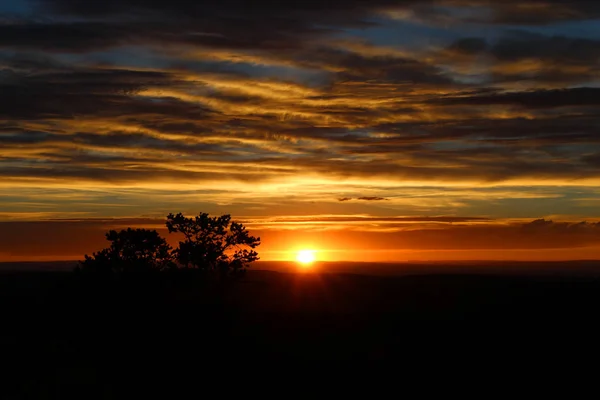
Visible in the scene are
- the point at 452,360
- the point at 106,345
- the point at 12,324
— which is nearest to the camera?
the point at 452,360

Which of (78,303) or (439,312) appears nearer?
(78,303)

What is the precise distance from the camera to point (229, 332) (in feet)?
161

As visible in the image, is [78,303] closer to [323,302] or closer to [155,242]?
[155,242]

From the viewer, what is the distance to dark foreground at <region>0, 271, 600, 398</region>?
124ft

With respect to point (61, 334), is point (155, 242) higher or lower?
higher

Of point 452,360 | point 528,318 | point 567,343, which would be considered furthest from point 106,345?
point 528,318

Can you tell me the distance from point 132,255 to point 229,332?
13.3 meters

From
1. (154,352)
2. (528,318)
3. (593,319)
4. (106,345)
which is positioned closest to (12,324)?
(106,345)

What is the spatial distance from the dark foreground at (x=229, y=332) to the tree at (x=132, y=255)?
1.55 m

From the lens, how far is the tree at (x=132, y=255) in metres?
57.6

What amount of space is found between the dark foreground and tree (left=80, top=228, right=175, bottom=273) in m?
1.55

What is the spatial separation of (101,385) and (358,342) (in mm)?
16982

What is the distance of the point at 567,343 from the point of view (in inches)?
1781

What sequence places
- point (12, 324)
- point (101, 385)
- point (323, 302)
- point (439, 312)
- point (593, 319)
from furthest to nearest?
point (323, 302)
point (439, 312)
point (593, 319)
point (12, 324)
point (101, 385)
